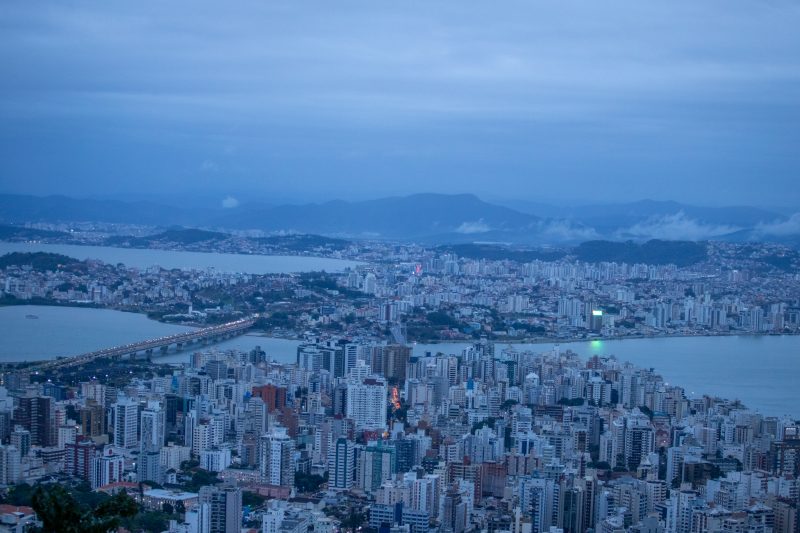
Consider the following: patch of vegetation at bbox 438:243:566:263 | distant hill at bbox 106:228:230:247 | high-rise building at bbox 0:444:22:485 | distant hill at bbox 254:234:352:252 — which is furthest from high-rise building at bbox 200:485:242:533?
distant hill at bbox 254:234:352:252

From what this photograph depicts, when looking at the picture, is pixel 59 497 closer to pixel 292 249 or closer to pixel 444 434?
pixel 444 434

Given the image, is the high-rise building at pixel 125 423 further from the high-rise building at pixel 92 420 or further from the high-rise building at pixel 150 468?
the high-rise building at pixel 150 468

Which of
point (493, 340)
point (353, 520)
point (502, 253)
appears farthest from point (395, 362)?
point (502, 253)

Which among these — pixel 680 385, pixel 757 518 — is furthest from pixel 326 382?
pixel 757 518

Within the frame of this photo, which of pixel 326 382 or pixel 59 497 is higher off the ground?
pixel 59 497

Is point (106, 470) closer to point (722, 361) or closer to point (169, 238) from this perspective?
point (722, 361)

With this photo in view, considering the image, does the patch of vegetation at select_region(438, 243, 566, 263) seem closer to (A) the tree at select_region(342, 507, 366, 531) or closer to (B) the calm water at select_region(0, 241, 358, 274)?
(B) the calm water at select_region(0, 241, 358, 274)
